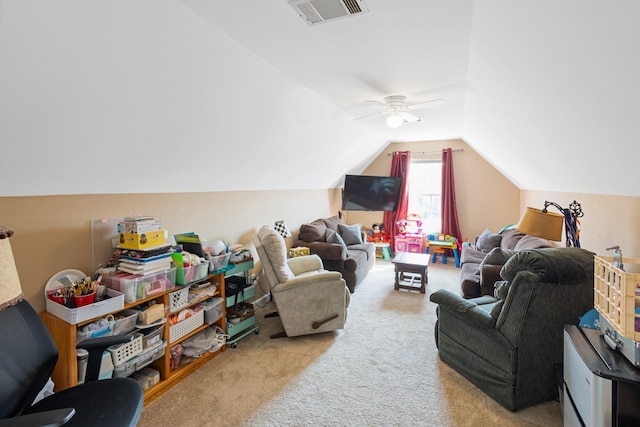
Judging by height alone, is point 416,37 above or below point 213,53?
above

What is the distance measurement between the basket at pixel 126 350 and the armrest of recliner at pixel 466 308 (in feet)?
7.15

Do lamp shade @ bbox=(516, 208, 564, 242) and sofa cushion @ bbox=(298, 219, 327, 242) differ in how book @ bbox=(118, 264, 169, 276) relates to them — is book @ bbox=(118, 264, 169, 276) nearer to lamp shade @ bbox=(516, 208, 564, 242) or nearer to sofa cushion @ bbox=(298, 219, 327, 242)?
sofa cushion @ bbox=(298, 219, 327, 242)

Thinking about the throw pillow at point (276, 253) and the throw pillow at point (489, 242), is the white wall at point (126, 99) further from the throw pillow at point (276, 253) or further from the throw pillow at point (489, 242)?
the throw pillow at point (489, 242)

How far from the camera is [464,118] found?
161 inches

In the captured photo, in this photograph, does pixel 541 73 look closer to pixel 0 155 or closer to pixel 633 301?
pixel 633 301

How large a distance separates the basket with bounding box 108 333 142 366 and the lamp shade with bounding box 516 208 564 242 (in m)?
3.02

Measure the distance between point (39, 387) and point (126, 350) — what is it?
58 centimetres

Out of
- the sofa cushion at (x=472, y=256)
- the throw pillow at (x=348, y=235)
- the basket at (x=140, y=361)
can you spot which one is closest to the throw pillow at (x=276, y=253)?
the basket at (x=140, y=361)

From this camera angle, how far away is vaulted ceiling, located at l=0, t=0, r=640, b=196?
1.28 metres

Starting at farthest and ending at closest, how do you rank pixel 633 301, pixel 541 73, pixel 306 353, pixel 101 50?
pixel 306 353 < pixel 541 73 < pixel 101 50 < pixel 633 301

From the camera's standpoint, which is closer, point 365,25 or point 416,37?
point 365,25

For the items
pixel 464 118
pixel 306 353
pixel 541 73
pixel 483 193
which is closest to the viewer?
pixel 541 73

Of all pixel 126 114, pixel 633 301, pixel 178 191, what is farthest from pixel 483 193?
pixel 126 114

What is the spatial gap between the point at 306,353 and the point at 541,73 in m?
2.62
